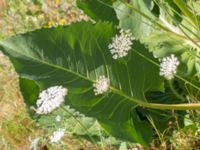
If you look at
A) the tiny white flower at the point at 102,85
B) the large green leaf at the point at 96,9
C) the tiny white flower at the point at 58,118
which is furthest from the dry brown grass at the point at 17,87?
the large green leaf at the point at 96,9

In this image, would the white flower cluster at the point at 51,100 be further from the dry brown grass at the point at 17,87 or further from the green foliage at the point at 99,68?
the dry brown grass at the point at 17,87

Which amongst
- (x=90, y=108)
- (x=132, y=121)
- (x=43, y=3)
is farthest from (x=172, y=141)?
(x=43, y=3)

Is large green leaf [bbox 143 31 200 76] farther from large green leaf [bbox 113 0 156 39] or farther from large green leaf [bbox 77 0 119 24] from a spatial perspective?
large green leaf [bbox 77 0 119 24]

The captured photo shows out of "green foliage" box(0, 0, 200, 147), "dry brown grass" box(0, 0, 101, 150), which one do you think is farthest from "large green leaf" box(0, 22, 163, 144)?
"dry brown grass" box(0, 0, 101, 150)

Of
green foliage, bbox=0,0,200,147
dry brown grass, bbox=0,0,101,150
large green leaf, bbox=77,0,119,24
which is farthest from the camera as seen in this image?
dry brown grass, bbox=0,0,101,150

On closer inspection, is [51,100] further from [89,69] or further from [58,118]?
[58,118]

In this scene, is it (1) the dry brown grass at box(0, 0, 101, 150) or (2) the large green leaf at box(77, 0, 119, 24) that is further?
(1) the dry brown grass at box(0, 0, 101, 150)

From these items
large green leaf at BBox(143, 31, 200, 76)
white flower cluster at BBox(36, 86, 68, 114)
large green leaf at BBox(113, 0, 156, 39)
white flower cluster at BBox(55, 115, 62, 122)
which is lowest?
white flower cluster at BBox(36, 86, 68, 114)

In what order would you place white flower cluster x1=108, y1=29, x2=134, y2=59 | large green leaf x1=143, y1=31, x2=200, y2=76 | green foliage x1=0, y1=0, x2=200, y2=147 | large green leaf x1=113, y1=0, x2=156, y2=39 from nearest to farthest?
1. white flower cluster x1=108, y1=29, x2=134, y2=59
2. green foliage x1=0, y1=0, x2=200, y2=147
3. large green leaf x1=143, y1=31, x2=200, y2=76
4. large green leaf x1=113, y1=0, x2=156, y2=39

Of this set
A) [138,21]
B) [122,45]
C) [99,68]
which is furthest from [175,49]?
[122,45]
